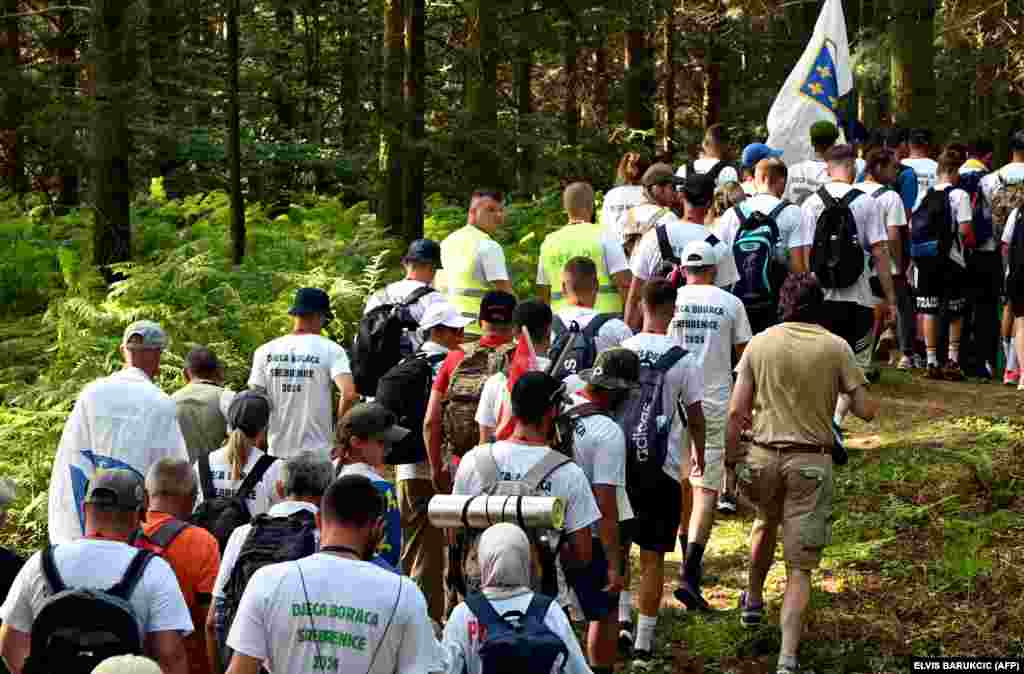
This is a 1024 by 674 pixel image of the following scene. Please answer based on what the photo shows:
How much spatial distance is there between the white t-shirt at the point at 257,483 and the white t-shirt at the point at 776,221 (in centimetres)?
541

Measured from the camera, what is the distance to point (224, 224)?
19906 millimetres

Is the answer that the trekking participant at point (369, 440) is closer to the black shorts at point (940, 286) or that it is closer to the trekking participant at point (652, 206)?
the trekking participant at point (652, 206)

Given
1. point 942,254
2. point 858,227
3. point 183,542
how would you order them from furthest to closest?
point 942,254 → point 858,227 → point 183,542

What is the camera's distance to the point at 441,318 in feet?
31.0

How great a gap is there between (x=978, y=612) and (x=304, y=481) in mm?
4802

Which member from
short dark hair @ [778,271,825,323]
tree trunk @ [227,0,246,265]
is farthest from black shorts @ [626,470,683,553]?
tree trunk @ [227,0,246,265]

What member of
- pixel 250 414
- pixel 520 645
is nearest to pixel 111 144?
pixel 250 414

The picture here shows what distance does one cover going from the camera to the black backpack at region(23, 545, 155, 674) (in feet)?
16.6

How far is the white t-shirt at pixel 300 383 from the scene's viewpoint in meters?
9.40

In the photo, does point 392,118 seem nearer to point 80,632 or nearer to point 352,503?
point 352,503

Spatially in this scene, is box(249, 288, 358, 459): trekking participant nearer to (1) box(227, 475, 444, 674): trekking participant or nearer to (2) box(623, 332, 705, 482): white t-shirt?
(2) box(623, 332, 705, 482): white t-shirt

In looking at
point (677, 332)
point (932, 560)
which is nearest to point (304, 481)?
point (677, 332)

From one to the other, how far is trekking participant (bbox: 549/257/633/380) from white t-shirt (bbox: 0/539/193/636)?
3992 mm

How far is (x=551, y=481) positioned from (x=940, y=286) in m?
9.16
